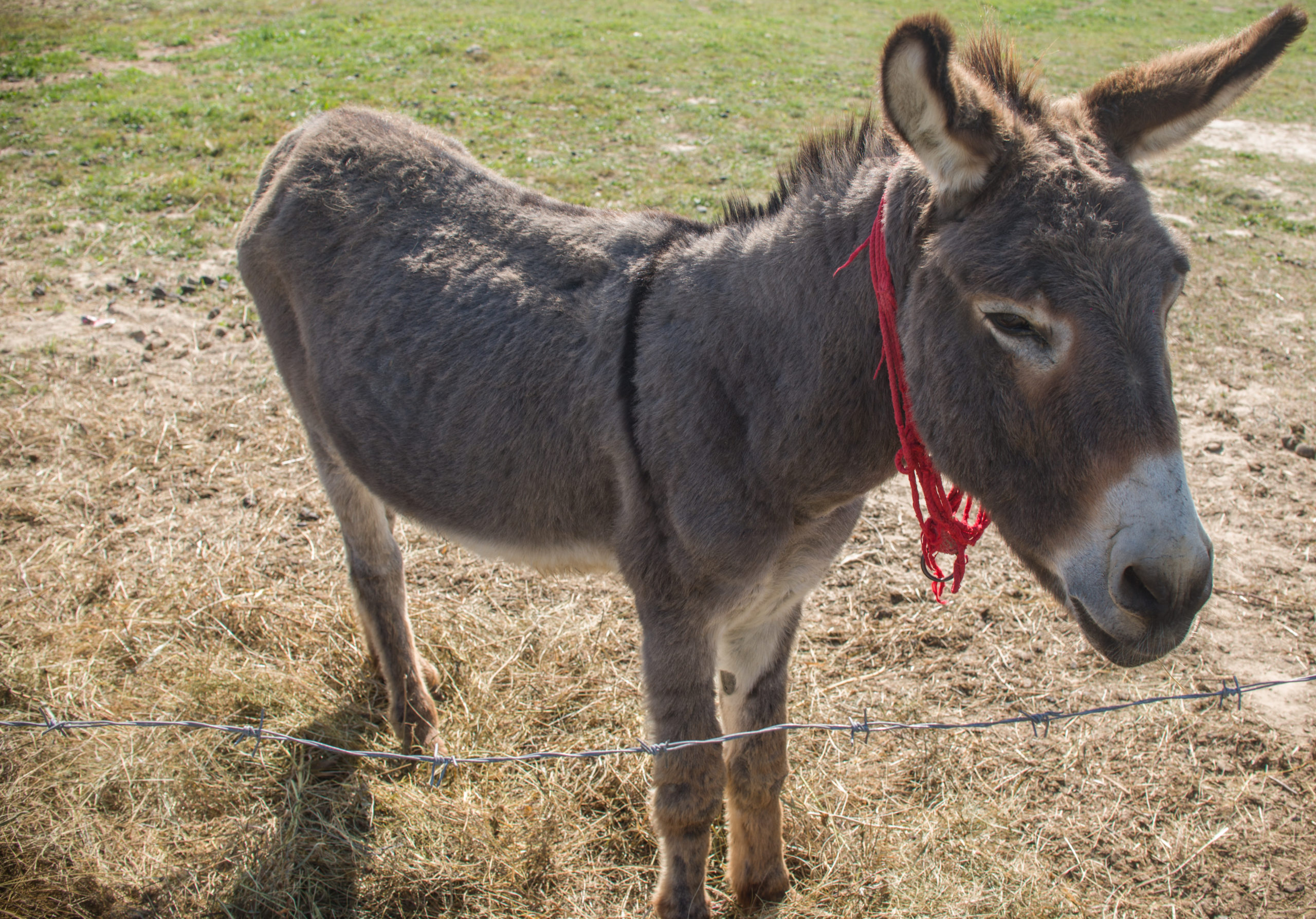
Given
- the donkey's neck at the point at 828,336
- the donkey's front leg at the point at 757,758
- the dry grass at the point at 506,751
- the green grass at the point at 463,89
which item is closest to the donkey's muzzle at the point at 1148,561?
the donkey's neck at the point at 828,336

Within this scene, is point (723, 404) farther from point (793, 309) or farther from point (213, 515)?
point (213, 515)

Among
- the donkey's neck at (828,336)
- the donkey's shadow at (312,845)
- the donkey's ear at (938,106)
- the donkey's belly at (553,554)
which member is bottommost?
the donkey's shadow at (312,845)

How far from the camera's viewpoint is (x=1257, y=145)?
8844 millimetres

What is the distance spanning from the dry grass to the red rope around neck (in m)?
1.29

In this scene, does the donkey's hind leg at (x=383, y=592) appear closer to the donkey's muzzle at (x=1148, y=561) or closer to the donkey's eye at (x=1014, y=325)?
the donkey's eye at (x=1014, y=325)

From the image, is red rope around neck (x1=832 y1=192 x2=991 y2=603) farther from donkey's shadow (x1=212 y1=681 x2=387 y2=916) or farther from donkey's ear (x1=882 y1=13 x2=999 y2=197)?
donkey's shadow (x1=212 y1=681 x2=387 y2=916)

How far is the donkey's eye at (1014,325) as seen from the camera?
5.00ft

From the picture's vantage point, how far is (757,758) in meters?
2.53

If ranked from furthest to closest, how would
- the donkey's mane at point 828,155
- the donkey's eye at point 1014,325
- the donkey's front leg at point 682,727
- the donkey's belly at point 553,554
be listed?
the donkey's belly at point 553,554 → the donkey's front leg at point 682,727 → the donkey's mane at point 828,155 → the donkey's eye at point 1014,325

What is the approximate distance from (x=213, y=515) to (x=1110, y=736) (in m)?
4.22

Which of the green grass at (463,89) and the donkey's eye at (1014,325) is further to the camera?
the green grass at (463,89)

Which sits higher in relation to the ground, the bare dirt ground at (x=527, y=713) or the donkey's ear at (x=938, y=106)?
the donkey's ear at (x=938, y=106)

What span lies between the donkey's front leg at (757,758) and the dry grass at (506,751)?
14 cm

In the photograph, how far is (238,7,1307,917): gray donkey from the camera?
1.47 m
